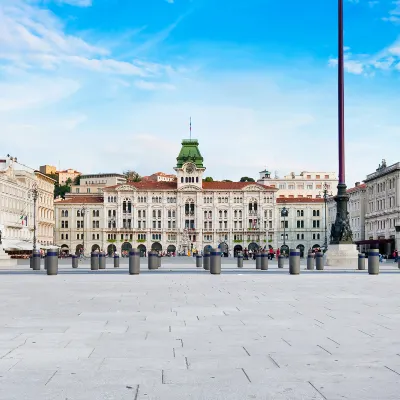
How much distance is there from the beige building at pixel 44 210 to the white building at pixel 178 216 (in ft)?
45.3

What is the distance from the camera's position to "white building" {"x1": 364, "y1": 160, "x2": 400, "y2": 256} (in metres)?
96.1

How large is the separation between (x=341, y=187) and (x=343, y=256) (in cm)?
382

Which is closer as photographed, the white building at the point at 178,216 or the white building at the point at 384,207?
the white building at the point at 384,207

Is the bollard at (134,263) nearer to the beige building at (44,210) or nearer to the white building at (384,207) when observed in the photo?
the white building at (384,207)

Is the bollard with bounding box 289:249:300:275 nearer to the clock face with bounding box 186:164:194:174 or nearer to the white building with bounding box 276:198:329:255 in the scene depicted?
the clock face with bounding box 186:164:194:174

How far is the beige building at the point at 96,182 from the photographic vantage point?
563 feet

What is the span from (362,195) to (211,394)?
115 metres

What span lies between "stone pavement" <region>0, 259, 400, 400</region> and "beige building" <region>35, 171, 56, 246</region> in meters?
106

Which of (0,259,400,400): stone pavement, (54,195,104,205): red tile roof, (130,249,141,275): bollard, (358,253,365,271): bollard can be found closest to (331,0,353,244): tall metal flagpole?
(358,253,365,271): bollard

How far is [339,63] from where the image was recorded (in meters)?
40.4

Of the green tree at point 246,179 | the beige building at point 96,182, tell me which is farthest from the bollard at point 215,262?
the green tree at point 246,179

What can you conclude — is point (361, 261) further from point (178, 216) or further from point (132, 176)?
point (132, 176)

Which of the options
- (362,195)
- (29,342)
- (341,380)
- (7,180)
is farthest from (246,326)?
(362,195)

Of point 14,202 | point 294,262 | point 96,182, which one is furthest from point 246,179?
point 294,262
